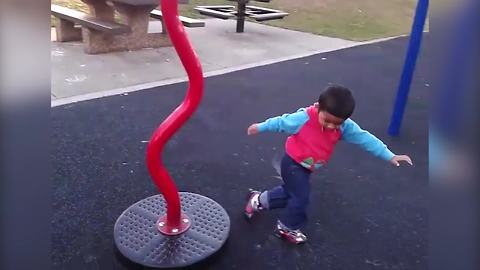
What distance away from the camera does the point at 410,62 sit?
8.50ft

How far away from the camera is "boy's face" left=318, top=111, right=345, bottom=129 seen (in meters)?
1.57

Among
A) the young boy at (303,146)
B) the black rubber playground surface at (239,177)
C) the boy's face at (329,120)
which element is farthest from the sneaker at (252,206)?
the boy's face at (329,120)

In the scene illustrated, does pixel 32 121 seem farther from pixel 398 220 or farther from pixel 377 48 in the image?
pixel 377 48

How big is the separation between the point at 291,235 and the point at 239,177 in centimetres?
53

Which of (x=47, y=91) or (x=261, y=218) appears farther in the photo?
(x=261, y=218)

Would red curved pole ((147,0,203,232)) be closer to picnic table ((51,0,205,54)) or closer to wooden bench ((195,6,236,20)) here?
picnic table ((51,0,205,54))

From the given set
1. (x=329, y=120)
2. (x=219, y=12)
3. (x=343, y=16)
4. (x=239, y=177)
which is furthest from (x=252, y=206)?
(x=343, y=16)

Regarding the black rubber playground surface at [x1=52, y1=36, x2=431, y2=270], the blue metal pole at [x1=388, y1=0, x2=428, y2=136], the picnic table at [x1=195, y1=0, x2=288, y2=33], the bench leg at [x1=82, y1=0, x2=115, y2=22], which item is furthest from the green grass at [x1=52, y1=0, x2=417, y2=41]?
the blue metal pole at [x1=388, y1=0, x2=428, y2=136]

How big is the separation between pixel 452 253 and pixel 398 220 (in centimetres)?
150

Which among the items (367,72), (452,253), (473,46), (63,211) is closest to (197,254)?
(63,211)

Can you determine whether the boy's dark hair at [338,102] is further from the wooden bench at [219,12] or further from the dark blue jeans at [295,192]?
the wooden bench at [219,12]

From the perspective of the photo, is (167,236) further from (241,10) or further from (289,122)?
(241,10)

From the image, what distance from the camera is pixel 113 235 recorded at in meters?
1.72

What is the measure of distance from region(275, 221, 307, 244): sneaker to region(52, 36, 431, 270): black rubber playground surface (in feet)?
0.08
